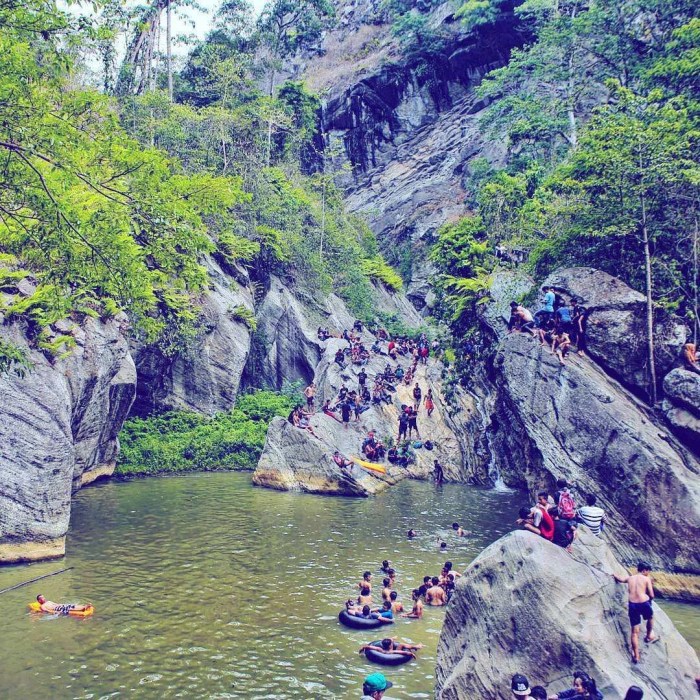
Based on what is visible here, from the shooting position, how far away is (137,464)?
25.7 meters

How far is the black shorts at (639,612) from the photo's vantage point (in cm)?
906

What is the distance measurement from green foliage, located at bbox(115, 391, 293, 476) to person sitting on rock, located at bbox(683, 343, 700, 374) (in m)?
19.3

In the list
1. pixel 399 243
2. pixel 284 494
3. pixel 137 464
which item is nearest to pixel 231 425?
pixel 137 464

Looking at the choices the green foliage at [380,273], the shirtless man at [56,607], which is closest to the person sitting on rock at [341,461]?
the shirtless man at [56,607]

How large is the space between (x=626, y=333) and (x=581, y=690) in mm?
12641

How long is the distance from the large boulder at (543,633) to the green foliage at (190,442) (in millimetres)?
19176

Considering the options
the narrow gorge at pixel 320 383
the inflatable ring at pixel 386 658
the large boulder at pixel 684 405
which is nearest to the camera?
the narrow gorge at pixel 320 383

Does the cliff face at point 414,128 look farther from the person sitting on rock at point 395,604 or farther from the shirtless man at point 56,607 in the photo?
the shirtless man at point 56,607

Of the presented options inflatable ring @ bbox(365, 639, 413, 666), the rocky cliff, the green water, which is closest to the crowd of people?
the rocky cliff

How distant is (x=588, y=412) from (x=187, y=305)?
65.9ft

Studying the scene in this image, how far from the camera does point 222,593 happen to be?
13.4m

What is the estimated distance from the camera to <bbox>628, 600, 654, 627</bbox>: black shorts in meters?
9.06

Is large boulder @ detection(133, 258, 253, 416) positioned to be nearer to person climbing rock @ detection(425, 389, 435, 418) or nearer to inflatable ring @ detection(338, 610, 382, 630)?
person climbing rock @ detection(425, 389, 435, 418)

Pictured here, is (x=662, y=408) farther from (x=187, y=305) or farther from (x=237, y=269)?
(x=237, y=269)
